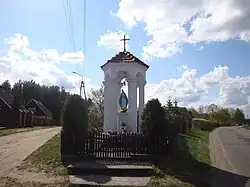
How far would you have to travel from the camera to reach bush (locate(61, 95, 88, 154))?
1350 cm

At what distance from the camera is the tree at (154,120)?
14172mm

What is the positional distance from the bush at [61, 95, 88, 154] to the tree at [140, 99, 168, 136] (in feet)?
7.91

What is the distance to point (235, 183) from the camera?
1091 centimetres

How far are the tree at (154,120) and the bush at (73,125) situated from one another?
241 centimetres

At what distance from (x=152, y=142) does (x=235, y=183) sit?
3725 mm

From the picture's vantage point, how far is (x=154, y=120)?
14.2 metres

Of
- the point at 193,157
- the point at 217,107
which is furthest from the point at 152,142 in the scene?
the point at 217,107

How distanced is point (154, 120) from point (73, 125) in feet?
10.4

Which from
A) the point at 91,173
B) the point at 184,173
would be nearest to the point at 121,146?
the point at 91,173

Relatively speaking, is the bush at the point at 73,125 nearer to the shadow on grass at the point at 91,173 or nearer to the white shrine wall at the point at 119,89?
the shadow on grass at the point at 91,173

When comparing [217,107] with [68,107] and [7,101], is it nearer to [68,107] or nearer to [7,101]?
[7,101]

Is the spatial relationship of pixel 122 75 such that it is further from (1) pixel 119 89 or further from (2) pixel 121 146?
(2) pixel 121 146

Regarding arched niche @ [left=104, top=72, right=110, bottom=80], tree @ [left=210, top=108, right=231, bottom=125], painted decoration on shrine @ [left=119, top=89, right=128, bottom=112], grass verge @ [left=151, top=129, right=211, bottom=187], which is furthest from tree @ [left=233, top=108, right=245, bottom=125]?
grass verge @ [left=151, top=129, right=211, bottom=187]

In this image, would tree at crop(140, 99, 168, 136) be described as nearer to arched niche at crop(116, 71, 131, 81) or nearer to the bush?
the bush
